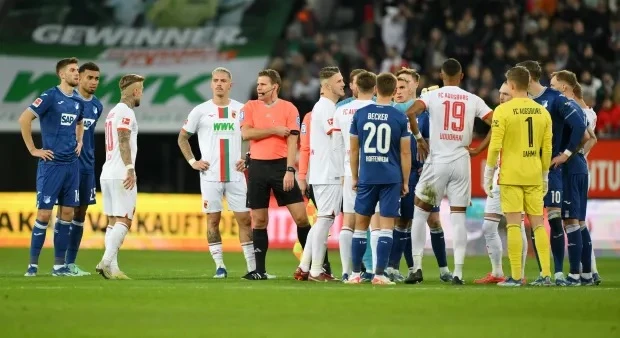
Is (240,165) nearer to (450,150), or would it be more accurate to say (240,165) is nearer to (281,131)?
(281,131)

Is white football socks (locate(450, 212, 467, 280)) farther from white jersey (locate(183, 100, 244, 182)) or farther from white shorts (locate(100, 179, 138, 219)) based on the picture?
white shorts (locate(100, 179, 138, 219))

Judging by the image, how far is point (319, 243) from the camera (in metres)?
15.2

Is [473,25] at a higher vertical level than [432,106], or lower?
higher

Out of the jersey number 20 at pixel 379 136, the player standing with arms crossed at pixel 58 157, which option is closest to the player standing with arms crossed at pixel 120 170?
the player standing with arms crossed at pixel 58 157

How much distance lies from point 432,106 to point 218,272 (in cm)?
324

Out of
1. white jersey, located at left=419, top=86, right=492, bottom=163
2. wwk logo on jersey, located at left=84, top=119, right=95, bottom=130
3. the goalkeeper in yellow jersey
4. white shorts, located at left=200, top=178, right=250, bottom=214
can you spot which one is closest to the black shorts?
white shorts, located at left=200, top=178, right=250, bottom=214

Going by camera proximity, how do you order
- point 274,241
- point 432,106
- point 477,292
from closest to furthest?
point 477,292, point 432,106, point 274,241

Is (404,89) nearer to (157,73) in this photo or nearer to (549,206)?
(549,206)

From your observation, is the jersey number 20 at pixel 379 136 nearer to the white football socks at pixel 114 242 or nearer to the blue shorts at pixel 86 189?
the white football socks at pixel 114 242

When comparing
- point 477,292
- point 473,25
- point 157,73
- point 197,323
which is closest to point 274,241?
point 157,73

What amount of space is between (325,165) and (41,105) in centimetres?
345

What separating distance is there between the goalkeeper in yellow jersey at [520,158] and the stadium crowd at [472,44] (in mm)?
11581

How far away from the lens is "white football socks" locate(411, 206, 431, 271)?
49.6ft

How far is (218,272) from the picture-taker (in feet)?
53.2
